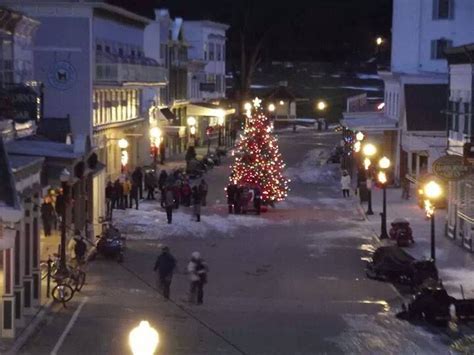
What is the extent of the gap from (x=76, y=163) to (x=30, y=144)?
175cm

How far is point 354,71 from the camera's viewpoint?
120 m

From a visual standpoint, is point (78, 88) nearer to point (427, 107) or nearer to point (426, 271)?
point (427, 107)

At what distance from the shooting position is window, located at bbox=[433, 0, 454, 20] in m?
61.3

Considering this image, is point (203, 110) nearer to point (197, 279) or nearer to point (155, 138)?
point (155, 138)

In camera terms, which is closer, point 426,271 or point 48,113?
point 426,271

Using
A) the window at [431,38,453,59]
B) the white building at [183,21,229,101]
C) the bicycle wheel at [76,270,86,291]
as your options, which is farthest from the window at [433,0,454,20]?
the bicycle wheel at [76,270,86,291]

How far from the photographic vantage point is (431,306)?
22906 mm

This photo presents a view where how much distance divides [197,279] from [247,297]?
Result: 176 centimetres

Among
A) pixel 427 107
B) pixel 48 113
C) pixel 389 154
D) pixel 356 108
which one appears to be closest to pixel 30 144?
pixel 48 113

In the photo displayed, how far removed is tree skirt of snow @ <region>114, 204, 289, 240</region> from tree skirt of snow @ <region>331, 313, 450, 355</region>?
46.0ft

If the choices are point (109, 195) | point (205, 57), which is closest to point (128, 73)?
point (109, 195)

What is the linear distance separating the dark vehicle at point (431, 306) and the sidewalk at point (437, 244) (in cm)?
296

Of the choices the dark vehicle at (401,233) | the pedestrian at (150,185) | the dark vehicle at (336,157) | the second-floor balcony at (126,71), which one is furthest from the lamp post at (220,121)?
the dark vehicle at (401,233)

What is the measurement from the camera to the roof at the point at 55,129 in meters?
36.2
